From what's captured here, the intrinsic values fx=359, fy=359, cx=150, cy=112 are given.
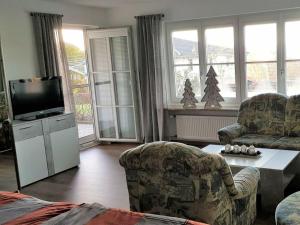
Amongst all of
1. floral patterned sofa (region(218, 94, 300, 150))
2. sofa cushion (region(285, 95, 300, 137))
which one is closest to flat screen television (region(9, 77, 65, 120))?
floral patterned sofa (region(218, 94, 300, 150))

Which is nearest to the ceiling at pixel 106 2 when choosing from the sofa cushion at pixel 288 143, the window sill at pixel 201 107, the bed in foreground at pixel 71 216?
the window sill at pixel 201 107

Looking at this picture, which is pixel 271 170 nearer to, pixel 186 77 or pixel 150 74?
pixel 186 77

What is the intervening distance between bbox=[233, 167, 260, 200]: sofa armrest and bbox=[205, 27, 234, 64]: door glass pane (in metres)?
3.22

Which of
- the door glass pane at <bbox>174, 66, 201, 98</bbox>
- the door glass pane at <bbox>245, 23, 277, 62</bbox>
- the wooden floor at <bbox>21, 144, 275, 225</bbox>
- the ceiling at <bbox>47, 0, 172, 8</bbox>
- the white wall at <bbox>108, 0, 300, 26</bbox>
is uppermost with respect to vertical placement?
the ceiling at <bbox>47, 0, 172, 8</bbox>

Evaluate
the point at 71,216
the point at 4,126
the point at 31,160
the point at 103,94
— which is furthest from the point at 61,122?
the point at 71,216

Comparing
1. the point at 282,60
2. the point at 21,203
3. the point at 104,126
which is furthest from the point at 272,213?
the point at 104,126

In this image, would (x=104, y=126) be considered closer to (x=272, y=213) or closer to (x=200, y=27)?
(x=200, y=27)

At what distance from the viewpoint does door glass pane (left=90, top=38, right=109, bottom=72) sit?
6696 millimetres

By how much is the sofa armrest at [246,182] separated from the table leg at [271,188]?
0.43m

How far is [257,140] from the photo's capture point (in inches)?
182

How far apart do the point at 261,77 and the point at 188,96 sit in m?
1.24

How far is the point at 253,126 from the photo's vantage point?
5.10m

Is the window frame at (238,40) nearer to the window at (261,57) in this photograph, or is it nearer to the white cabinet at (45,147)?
the window at (261,57)

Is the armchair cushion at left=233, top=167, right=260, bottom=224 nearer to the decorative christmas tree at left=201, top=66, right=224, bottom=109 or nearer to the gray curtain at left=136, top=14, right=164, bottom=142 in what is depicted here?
the decorative christmas tree at left=201, top=66, right=224, bottom=109
